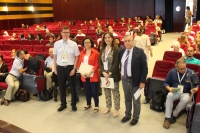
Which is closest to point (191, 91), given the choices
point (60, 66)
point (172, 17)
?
point (60, 66)

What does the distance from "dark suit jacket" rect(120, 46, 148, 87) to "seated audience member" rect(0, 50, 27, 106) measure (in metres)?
2.70

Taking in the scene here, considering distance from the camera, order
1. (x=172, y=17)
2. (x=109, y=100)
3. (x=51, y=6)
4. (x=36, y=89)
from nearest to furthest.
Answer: (x=109, y=100) → (x=36, y=89) → (x=172, y=17) → (x=51, y=6)

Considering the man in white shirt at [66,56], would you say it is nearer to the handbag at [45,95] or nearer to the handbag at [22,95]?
the handbag at [45,95]

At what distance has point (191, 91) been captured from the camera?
11.1 ft

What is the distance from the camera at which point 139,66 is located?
3.30m

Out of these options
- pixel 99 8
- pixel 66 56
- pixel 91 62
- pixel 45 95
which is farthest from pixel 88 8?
pixel 91 62

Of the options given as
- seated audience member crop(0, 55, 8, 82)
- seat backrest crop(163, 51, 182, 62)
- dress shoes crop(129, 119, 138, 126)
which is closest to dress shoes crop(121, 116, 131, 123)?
dress shoes crop(129, 119, 138, 126)

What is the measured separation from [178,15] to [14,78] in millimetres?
13638

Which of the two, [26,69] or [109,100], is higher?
Result: [26,69]

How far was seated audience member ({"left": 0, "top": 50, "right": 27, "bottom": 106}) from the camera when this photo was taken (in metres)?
4.75

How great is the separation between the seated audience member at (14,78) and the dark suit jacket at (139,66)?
2.70 meters

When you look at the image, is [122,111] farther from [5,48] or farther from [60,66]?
[5,48]

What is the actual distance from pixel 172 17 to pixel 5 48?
11.8 meters

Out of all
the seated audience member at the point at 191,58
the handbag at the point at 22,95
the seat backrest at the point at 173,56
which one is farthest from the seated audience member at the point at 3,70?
the seated audience member at the point at 191,58
